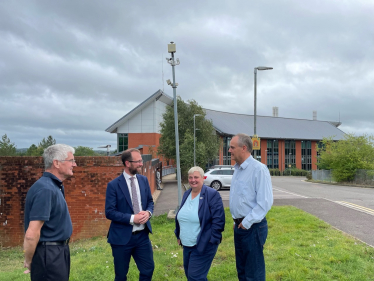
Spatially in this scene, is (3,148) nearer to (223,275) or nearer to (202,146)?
(202,146)

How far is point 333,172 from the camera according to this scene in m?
32.7

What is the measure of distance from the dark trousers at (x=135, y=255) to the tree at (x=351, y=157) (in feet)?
102

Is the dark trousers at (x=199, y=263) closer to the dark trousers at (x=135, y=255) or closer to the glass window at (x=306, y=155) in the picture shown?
the dark trousers at (x=135, y=255)

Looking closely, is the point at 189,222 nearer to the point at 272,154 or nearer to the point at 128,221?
the point at 128,221

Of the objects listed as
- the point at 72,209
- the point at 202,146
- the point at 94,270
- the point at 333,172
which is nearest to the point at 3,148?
the point at 202,146

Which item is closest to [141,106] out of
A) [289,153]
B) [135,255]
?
[289,153]

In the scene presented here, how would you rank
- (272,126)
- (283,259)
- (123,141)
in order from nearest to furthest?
(283,259) → (123,141) → (272,126)

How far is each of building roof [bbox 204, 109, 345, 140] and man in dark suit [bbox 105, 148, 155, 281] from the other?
175ft

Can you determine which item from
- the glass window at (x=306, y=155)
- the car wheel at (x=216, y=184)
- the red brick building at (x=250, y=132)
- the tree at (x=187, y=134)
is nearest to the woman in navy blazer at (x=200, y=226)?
the car wheel at (x=216, y=184)

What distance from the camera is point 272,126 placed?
233ft

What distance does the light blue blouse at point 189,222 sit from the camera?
3908mm

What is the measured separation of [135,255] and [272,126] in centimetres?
6984

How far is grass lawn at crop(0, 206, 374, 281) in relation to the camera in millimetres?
5016

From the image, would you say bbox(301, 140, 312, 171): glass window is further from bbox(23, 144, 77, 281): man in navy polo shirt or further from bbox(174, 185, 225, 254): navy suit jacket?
bbox(23, 144, 77, 281): man in navy polo shirt
